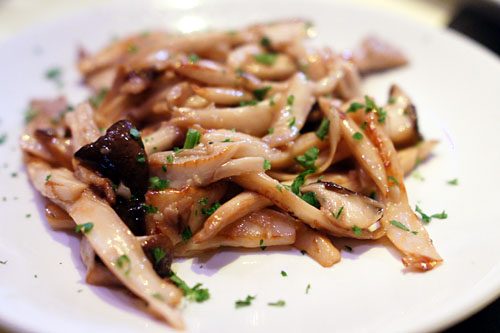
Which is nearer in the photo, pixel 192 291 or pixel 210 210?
pixel 192 291

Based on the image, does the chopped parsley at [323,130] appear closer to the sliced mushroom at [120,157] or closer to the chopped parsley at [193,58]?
the chopped parsley at [193,58]

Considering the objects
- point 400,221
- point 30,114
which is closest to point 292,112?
point 400,221

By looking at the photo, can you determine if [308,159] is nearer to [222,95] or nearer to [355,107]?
[355,107]

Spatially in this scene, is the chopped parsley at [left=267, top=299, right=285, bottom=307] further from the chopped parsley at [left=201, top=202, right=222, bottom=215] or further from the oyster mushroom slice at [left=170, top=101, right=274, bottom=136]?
the oyster mushroom slice at [left=170, top=101, right=274, bottom=136]

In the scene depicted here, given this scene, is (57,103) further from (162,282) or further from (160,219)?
(162,282)

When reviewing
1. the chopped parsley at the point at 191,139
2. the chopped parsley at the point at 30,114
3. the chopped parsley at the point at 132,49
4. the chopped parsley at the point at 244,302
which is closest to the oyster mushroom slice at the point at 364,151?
the chopped parsley at the point at 191,139

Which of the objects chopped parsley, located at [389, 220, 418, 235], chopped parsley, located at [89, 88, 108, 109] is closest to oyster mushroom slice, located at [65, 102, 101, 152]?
chopped parsley, located at [89, 88, 108, 109]
